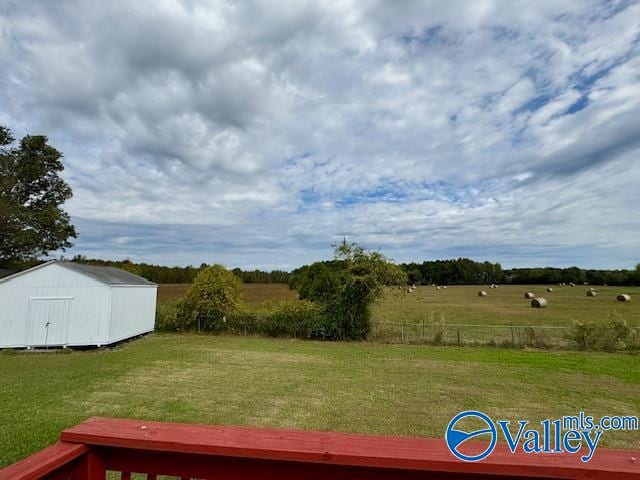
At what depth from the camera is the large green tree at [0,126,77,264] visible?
19547 millimetres

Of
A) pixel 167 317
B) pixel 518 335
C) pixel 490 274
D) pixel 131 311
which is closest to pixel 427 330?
pixel 518 335

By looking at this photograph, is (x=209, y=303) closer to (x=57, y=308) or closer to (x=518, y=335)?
(x=57, y=308)

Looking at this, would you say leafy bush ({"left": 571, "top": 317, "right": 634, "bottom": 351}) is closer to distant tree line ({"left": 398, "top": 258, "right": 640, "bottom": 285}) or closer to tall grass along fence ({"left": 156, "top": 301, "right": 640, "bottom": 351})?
tall grass along fence ({"left": 156, "top": 301, "right": 640, "bottom": 351})

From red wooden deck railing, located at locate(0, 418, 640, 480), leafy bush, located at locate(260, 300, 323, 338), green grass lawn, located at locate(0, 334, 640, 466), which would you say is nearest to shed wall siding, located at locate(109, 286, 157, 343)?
green grass lawn, located at locate(0, 334, 640, 466)

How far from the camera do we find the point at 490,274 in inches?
2463

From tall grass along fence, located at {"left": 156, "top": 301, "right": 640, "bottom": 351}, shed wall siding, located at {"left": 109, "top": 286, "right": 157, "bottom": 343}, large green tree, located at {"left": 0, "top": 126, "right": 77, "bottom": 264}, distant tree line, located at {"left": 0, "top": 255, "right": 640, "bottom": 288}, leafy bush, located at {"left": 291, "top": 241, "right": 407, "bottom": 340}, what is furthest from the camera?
distant tree line, located at {"left": 0, "top": 255, "right": 640, "bottom": 288}

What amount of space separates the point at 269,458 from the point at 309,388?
6715 millimetres

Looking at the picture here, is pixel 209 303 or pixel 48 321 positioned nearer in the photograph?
pixel 48 321

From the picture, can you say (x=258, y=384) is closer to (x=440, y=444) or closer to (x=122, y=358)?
(x=122, y=358)

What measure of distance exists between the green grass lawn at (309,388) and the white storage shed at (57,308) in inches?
33.3

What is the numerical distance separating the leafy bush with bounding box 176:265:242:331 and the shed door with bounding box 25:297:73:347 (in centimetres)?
493

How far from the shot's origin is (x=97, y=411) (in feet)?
19.2

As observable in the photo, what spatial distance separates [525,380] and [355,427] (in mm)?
5142

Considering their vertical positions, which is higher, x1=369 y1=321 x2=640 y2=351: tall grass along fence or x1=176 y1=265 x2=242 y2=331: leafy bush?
x1=176 y1=265 x2=242 y2=331: leafy bush
